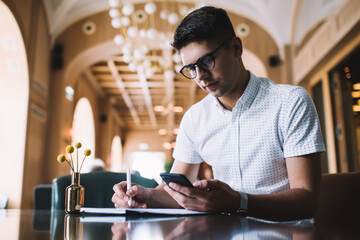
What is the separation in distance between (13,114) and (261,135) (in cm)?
565

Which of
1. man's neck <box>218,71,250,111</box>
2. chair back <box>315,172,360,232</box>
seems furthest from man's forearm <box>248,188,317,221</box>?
man's neck <box>218,71,250,111</box>

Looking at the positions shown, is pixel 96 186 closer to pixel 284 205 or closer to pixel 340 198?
pixel 284 205

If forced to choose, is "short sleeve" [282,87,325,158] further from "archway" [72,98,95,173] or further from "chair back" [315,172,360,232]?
"archway" [72,98,95,173]

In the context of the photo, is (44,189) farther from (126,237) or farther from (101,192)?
(126,237)

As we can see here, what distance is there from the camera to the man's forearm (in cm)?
120

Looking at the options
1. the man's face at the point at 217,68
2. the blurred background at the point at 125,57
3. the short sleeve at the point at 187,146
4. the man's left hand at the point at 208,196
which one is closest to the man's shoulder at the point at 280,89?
the man's face at the point at 217,68

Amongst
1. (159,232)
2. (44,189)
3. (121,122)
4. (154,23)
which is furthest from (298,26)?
(121,122)

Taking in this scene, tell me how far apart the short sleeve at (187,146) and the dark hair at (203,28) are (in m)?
0.44

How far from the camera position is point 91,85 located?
12.1m

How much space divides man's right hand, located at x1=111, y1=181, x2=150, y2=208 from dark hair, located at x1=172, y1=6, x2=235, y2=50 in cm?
66

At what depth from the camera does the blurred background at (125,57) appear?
566 cm

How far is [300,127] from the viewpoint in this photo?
1.41 meters

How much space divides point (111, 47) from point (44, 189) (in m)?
5.20

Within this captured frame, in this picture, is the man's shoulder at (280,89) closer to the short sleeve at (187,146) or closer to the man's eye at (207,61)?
the man's eye at (207,61)
